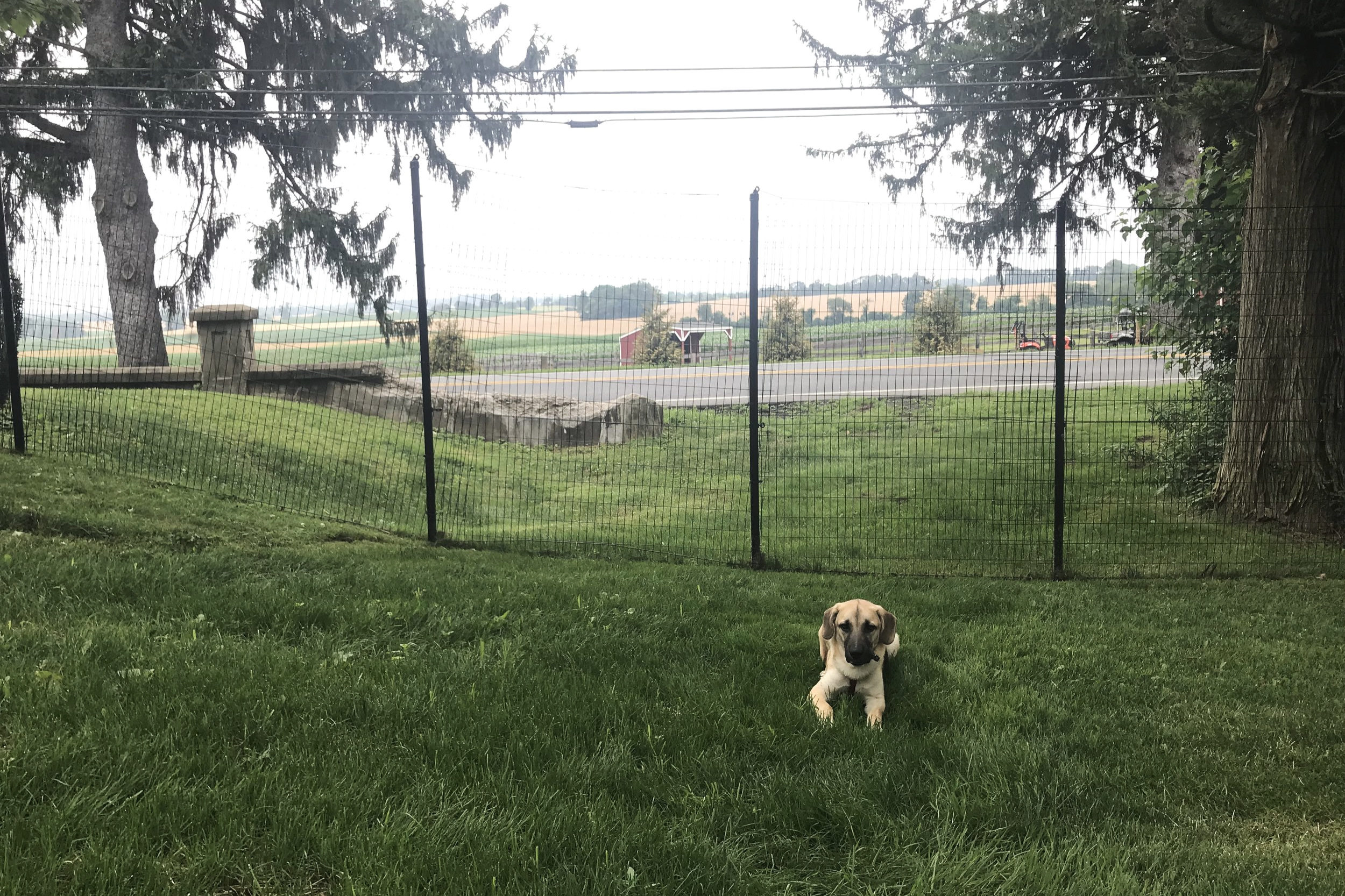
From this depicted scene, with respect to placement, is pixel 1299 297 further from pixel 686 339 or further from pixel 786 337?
pixel 686 339

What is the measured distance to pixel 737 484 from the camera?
1011cm

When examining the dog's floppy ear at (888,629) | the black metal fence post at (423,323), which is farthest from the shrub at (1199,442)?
the black metal fence post at (423,323)

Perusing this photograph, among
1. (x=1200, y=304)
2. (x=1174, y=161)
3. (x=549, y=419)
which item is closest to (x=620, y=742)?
(x=1200, y=304)

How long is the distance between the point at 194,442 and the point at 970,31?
1667 cm

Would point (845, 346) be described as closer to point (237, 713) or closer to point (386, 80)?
point (237, 713)

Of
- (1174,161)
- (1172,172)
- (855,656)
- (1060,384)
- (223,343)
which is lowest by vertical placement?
(855,656)

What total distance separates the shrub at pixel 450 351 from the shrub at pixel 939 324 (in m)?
4.09

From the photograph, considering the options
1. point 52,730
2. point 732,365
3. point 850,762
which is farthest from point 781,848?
point 732,365

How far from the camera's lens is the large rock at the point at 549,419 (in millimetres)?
13070

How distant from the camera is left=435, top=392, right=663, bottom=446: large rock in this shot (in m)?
13.1

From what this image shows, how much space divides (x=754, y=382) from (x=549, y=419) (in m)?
7.39

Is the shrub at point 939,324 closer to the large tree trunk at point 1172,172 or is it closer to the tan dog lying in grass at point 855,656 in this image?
the large tree trunk at point 1172,172

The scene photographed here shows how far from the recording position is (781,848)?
2.64 m

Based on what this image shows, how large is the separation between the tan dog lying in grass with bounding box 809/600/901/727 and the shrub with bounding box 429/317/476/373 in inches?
192
